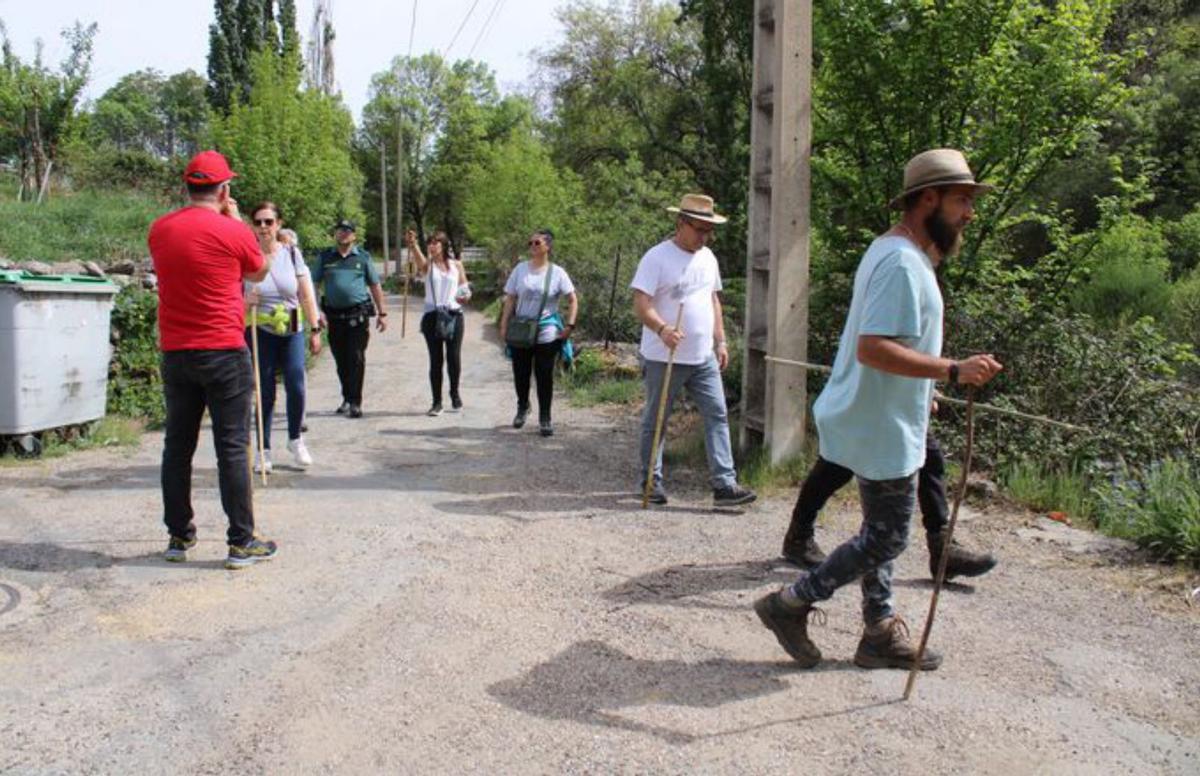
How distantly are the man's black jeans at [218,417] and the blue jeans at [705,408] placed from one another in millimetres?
2676

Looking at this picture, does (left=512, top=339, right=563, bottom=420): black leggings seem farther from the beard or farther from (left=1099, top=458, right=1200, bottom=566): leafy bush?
the beard

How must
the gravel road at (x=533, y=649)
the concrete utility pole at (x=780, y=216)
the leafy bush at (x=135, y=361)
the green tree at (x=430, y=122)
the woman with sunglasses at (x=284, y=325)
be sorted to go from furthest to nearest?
the green tree at (x=430, y=122), the leafy bush at (x=135, y=361), the woman with sunglasses at (x=284, y=325), the concrete utility pole at (x=780, y=216), the gravel road at (x=533, y=649)

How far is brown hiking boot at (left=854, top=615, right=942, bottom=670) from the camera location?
3.95 metres

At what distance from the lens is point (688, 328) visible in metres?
6.52

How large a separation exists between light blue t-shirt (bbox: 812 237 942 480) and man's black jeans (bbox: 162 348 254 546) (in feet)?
9.67

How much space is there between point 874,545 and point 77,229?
15834 millimetres

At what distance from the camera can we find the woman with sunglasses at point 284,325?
7.50m

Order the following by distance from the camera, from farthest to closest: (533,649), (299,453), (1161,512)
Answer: (299,453) → (1161,512) → (533,649)

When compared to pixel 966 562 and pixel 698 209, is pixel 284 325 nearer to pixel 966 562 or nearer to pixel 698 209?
pixel 698 209

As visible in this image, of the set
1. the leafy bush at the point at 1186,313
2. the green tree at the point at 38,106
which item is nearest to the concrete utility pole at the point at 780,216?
the leafy bush at the point at 1186,313

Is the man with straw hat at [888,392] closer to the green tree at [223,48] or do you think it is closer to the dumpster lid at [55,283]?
the dumpster lid at [55,283]

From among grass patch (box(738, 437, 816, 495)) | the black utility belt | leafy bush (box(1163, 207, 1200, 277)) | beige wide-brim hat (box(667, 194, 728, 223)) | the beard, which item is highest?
leafy bush (box(1163, 207, 1200, 277))

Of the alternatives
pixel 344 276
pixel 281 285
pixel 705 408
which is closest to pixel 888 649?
pixel 705 408

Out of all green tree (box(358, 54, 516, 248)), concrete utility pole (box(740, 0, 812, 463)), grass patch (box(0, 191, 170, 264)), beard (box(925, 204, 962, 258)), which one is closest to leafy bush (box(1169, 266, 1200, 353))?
concrete utility pole (box(740, 0, 812, 463))
